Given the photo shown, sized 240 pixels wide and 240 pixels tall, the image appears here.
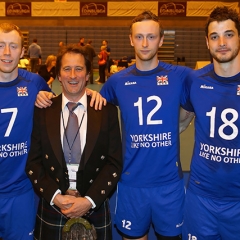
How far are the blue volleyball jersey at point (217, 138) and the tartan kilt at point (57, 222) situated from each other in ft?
2.13

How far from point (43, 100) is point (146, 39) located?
84cm

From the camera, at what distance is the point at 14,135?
107 inches

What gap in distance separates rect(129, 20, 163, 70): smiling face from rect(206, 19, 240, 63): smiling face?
43 cm

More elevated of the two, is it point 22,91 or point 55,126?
point 22,91

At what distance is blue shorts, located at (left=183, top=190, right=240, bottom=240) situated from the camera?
2504 millimetres

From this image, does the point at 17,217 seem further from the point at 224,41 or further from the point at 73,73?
the point at 224,41

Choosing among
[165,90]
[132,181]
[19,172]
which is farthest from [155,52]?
[19,172]

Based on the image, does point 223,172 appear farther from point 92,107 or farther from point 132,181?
point 92,107

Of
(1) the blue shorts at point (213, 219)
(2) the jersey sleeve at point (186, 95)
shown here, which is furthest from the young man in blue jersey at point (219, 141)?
(2) the jersey sleeve at point (186, 95)

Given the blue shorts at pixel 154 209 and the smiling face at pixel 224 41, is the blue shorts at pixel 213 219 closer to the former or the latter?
the blue shorts at pixel 154 209

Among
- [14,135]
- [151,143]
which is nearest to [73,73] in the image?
[14,135]

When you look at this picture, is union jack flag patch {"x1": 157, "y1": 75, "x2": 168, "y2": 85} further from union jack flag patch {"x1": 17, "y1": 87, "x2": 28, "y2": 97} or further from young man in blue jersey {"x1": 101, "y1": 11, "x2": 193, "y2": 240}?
union jack flag patch {"x1": 17, "y1": 87, "x2": 28, "y2": 97}

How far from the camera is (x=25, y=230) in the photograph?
2766 mm

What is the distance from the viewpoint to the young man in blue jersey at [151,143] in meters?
2.75
